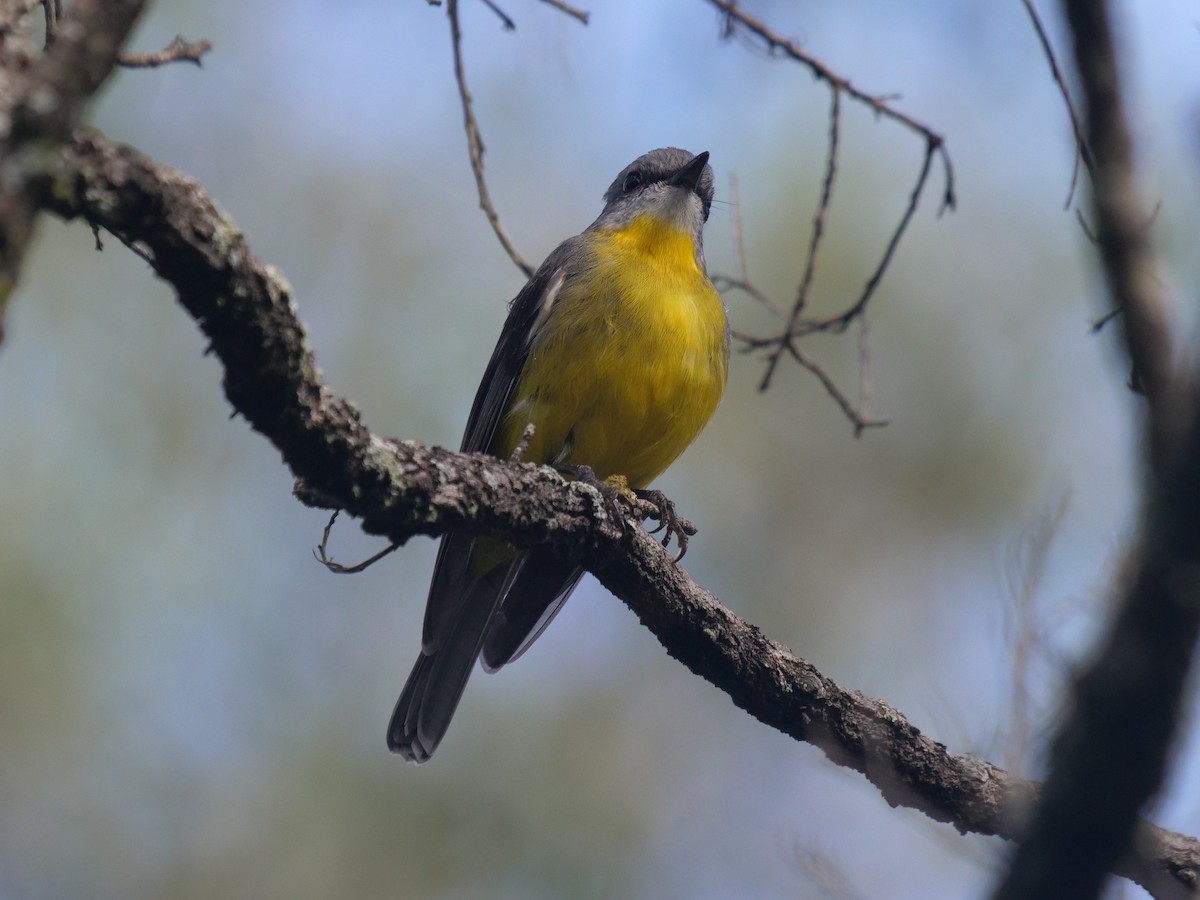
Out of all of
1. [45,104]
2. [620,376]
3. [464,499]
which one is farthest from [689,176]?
[45,104]

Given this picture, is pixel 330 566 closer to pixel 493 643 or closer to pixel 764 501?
pixel 493 643

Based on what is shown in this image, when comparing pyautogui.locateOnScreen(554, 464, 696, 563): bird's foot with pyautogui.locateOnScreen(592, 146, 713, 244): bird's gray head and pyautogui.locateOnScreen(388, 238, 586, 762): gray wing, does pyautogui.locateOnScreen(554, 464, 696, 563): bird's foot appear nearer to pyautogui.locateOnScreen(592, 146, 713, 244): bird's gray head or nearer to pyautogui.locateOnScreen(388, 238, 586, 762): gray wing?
pyautogui.locateOnScreen(388, 238, 586, 762): gray wing

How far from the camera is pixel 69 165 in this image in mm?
2238

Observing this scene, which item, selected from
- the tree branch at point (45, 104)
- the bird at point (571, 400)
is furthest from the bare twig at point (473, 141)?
the tree branch at point (45, 104)

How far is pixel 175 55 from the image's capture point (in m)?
3.39

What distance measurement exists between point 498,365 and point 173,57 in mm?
2888

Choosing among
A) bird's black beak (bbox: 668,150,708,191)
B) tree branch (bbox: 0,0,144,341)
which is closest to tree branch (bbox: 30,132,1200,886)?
tree branch (bbox: 0,0,144,341)

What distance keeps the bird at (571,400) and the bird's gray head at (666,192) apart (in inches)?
3.3

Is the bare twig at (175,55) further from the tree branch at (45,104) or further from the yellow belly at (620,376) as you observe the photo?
the yellow belly at (620,376)

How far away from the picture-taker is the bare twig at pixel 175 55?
3199 millimetres

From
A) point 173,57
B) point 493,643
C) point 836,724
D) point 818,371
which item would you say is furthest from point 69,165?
point 493,643

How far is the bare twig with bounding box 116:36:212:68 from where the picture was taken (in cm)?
320

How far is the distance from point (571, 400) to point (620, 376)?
24 centimetres

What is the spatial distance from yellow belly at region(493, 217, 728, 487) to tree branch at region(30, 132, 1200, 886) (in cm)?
126
